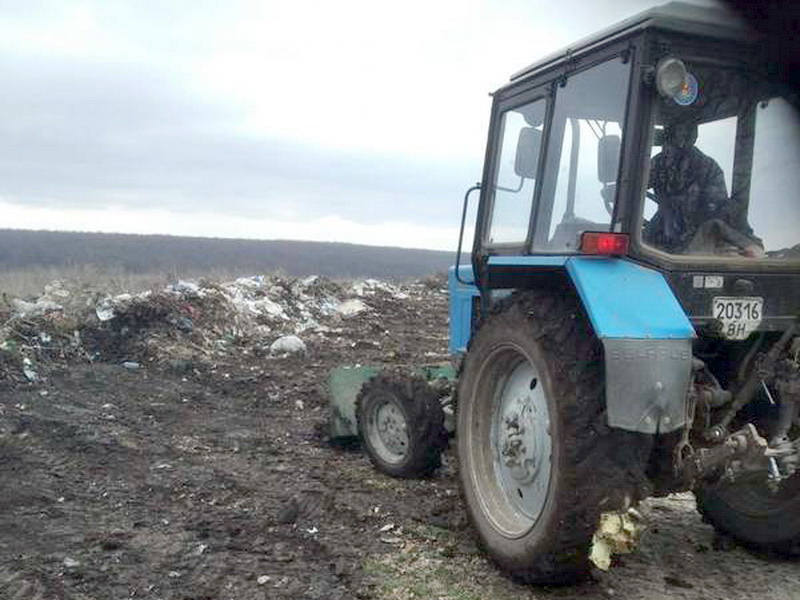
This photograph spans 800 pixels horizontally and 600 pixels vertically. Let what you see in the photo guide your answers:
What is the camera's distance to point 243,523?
176 inches

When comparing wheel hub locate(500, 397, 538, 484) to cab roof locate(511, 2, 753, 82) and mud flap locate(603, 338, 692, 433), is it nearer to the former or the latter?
mud flap locate(603, 338, 692, 433)

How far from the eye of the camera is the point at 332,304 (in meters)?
14.7

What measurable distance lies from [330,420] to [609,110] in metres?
3.36

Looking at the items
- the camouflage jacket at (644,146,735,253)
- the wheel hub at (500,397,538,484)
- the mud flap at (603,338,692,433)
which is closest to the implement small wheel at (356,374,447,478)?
the wheel hub at (500,397,538,484)

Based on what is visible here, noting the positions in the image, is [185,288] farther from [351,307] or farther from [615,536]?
[615,536]

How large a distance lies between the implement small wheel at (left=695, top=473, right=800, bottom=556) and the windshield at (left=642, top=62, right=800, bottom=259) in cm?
105

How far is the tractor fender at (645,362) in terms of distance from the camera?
120 inches

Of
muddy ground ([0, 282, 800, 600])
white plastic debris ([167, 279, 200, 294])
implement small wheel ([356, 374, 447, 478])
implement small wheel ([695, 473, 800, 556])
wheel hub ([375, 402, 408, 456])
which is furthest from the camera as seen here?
white plastic debris ([167, 279, 200, 294])

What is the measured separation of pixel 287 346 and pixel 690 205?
746 cm

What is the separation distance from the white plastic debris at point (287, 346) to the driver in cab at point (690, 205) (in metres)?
7.36

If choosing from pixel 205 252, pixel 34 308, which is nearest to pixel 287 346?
pixel 34 308

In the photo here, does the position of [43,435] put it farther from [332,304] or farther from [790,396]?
[332,304]

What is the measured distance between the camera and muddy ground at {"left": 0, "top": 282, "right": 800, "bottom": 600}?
3672 mm

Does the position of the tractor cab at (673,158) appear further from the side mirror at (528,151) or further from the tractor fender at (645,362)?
the tractor fender at (645,362)
